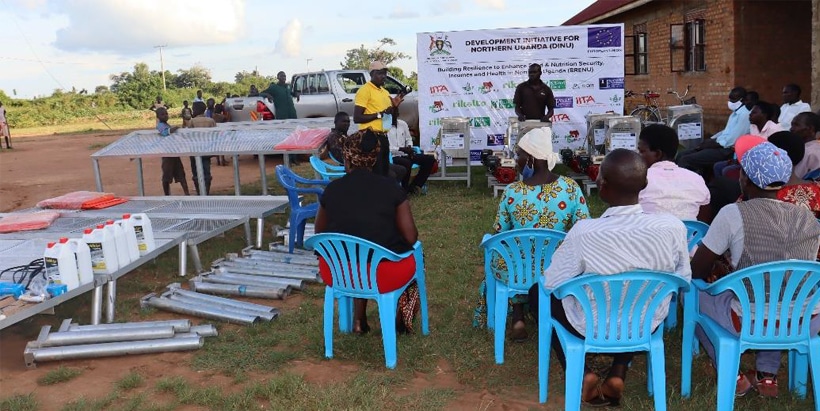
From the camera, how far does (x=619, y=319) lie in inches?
120

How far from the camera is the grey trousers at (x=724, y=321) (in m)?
3.18

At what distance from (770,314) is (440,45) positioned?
821 cm

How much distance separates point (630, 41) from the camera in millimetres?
18250

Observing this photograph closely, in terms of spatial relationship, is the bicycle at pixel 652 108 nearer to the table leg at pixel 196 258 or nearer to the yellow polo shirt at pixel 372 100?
the yellow polo shirt at pixel 372 100

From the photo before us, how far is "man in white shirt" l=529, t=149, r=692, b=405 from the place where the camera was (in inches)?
116

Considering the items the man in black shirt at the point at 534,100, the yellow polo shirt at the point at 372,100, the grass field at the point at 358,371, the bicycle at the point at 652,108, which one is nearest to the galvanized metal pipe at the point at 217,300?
the grass field at the point at 358,371

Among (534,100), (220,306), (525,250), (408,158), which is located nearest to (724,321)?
(525,250)

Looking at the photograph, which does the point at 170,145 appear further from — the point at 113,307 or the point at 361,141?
the point at 361,141

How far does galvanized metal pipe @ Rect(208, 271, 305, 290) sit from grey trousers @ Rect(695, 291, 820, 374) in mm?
3117

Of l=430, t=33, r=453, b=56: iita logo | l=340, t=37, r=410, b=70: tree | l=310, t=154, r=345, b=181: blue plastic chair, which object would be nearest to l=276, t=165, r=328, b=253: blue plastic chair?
l=310, t=154, r=345, b=181: blue plastic chair

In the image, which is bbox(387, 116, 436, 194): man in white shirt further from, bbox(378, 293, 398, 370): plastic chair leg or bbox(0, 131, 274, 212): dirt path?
bbox(378, 293, 398, 370): plastic chair leg

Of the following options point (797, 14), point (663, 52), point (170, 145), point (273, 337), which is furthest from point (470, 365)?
point (663, 52)

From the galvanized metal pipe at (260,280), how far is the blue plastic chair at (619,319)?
112 inches

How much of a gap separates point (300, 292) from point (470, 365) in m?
2.02
